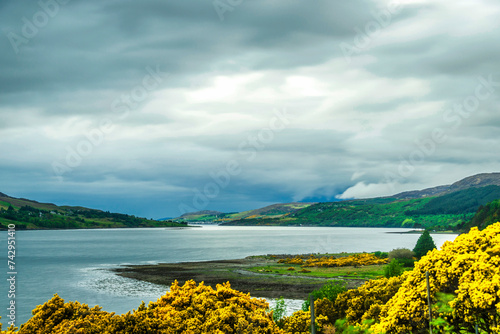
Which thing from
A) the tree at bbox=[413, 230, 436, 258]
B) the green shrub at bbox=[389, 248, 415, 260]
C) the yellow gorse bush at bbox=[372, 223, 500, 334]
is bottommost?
the green shrub at bbox=[389, 248, 415, 260]

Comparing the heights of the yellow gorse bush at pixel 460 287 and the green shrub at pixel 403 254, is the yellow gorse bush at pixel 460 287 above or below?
above

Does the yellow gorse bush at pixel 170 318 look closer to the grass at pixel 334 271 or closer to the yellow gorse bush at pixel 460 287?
the yellow gorse bush at pixel 460 287

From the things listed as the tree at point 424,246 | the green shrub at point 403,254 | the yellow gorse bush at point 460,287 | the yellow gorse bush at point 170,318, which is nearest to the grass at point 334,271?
the green shrub at point 403,254

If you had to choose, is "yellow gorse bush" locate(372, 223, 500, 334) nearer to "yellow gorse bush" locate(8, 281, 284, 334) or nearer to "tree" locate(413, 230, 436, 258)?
"yellow gorse bush" locate(8, 281, 284, 334)

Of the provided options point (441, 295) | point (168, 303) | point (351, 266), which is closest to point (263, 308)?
point (168, 303)

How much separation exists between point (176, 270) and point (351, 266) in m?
48.8

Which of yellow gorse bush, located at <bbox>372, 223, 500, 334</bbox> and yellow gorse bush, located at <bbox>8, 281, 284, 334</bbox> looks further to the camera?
yellow gorse bush, located at <bbox>8, 281, 284, 334</bbox>

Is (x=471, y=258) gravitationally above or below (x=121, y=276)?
above

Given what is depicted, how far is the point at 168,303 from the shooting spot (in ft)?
95.6

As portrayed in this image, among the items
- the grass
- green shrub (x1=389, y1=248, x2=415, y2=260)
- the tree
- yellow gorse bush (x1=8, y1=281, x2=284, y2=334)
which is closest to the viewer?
yellow gorse bush (x1=8, y1=281, x2=284, y2=334)

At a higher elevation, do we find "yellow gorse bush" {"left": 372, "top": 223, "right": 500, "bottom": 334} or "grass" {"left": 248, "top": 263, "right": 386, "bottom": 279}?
"yellow gorse bush" {"left": 372, "top": 223, "right": 500, "bottom": 334}

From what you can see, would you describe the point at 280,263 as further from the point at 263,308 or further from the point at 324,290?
the point at 263,308

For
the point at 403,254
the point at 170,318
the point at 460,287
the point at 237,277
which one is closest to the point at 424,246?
the point at 403,254

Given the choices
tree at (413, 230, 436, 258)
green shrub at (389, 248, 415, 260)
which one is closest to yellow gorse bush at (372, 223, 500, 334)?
green shrub at (389, 248, 415, 260)
